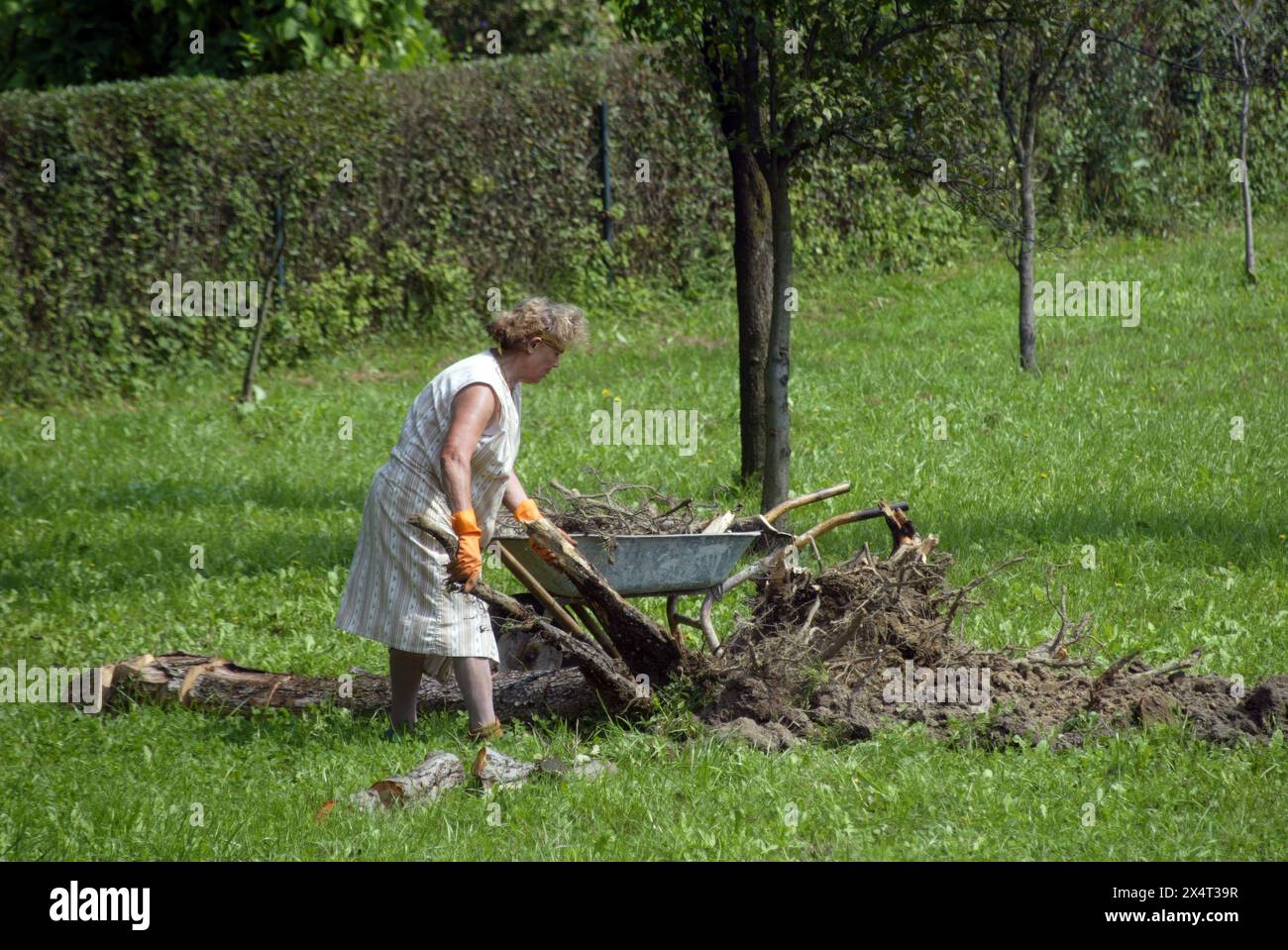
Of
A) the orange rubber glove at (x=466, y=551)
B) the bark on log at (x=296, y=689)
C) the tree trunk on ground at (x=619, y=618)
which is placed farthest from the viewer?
the bark on log at (x=296, y=689)

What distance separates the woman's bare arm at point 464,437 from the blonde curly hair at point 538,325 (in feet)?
0.75

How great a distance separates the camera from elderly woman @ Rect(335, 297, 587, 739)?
532 cm

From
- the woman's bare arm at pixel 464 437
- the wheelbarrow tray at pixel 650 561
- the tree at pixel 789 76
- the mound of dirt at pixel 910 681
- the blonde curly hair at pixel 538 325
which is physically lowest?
the mound of dirt at pixel 910 681

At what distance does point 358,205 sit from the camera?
14.4 meters

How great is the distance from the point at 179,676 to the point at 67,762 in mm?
737

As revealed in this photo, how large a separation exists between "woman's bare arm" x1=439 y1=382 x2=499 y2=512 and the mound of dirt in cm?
120

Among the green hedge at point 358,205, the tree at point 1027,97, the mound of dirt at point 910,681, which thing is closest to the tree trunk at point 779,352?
the mound of dirt at point 910,681

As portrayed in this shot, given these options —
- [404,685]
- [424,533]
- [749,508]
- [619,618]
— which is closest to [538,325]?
[424,533]

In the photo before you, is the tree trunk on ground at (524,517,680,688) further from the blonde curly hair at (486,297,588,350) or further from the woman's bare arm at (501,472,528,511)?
the blonde curly hair at (486,297,588,350)

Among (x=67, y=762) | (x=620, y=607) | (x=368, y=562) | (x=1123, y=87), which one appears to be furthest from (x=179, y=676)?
(x=1123, y=87)

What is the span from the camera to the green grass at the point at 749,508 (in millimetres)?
4641

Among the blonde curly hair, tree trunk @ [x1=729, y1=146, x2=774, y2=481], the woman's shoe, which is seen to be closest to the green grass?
the woman's shoe

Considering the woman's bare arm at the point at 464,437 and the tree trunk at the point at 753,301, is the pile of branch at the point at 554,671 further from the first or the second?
the tree trunk at the point at 753,301

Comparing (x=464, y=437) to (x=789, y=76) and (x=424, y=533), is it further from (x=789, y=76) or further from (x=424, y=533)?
(x=789, y=76)
